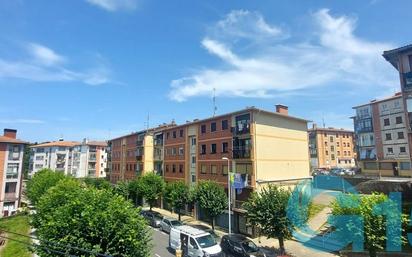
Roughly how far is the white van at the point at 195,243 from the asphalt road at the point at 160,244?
1.15 metres

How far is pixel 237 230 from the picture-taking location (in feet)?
114

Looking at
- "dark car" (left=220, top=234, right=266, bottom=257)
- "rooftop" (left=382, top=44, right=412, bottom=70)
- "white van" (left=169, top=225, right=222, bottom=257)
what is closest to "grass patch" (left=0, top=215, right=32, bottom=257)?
"white van" (left=169, top=225, right=222, bottom=257)

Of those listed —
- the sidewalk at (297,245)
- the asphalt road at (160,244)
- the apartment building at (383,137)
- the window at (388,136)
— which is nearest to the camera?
the sidewalk at (297,245)

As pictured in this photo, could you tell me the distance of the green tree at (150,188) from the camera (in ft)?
147

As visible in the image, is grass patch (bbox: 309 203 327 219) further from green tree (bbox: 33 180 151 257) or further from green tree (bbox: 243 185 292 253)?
green tree (bbox: 33 180 151 257)

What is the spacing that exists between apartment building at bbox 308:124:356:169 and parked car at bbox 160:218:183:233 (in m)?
61.1

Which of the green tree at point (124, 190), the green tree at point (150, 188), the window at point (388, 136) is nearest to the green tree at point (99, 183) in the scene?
the green tree at point (124, 190)

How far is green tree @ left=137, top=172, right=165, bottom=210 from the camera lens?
147ft

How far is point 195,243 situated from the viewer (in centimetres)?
2409

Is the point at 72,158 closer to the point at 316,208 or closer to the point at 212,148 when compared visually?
the point at 212,148

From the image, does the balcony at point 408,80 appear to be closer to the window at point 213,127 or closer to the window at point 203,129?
the window at point 213,127

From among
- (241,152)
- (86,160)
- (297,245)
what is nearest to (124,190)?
(241,152)

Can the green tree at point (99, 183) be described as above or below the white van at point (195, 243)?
above

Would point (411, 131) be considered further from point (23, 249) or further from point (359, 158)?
point (359, 158)
